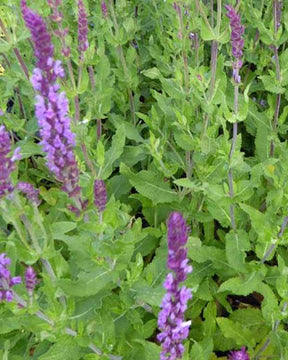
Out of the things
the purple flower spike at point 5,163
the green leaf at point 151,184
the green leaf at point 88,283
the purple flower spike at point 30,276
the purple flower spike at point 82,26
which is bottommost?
the green leaf at point 151,184

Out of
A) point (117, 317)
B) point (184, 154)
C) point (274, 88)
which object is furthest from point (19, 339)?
point (274, 88)

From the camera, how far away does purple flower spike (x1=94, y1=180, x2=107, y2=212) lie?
209 centimetres

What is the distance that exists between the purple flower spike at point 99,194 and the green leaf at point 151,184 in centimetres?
132

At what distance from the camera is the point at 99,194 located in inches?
83.1

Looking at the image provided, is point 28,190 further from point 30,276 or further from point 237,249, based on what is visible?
point 237,249

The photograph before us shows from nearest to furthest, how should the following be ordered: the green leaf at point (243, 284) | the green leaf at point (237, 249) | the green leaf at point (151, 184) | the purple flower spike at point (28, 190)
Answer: the purple flower spike at point (28, 190)
the green leaf at point (243, 284)
the green leaf at point (237, 249)
the green leaf at point (151, 184)

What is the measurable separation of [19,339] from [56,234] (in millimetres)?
937

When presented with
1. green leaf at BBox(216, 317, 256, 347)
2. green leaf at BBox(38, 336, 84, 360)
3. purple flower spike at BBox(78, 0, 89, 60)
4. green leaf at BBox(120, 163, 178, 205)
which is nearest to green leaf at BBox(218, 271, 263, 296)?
green leaf at BBox(216, 317, 256, 347)

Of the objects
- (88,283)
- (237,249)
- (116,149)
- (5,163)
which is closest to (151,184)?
(116,149)

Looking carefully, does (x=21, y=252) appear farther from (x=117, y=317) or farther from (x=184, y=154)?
(x=184, y=154)

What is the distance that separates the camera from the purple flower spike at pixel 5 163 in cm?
183

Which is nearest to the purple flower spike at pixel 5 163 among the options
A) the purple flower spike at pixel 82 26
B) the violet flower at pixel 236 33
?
the purple flower spike at pixel 82 26

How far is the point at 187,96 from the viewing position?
3508 millimetres

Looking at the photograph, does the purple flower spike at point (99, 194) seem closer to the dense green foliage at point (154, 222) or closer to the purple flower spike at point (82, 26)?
the dense green foliage at point (154, 222)
